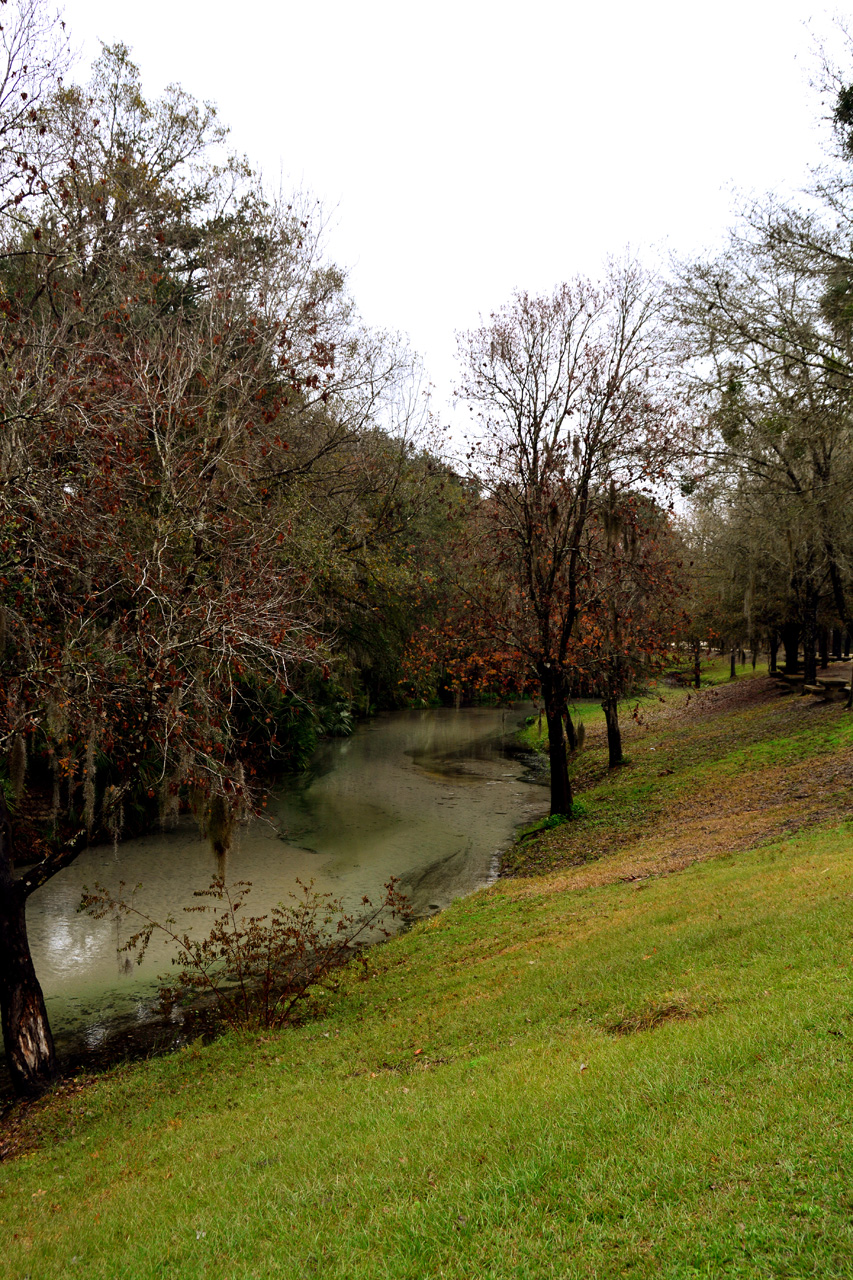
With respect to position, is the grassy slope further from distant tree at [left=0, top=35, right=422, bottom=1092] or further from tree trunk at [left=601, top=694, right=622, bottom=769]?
tree trunk at [left=601, top=694, right=622, bottom=769]

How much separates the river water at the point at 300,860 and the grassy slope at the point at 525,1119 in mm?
3531

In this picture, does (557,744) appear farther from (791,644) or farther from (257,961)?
(791,644)

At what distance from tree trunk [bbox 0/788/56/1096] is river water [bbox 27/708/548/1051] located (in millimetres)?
1410

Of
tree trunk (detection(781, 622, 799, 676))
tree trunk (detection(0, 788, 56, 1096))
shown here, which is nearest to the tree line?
Result: tree trunk (detection(0, 788, 56, 1096))

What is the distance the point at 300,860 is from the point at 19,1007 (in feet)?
30.4

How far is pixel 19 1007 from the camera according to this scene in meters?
8.83

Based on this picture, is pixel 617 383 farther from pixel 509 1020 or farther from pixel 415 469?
pixel 509 1020

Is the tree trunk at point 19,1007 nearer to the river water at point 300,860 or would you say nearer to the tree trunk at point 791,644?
the river water at point 300,860

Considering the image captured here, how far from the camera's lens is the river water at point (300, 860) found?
39.7 ft

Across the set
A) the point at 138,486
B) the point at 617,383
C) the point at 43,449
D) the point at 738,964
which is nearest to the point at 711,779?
the point at 617,383

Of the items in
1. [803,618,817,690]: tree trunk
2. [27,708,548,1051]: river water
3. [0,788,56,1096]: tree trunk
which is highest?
[803,618,817,690]: tree trunk

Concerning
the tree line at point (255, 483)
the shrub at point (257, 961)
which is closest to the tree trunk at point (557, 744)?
the tree line at point (255, 483)

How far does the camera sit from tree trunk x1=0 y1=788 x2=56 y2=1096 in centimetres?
866

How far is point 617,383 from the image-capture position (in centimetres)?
1655
